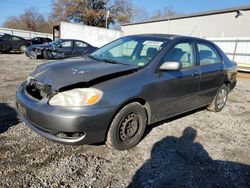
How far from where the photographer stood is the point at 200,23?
1873 cm

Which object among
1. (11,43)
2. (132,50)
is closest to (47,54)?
(11,43)

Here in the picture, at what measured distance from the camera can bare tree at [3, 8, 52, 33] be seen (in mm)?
55219

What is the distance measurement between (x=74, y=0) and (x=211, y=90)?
3763 centimetres

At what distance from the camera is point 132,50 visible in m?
4.03

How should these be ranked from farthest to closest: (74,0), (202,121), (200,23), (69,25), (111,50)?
(74,0) < (69,25) < (200,23) < (202,121) < (111,50)

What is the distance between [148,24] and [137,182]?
22.8 meters

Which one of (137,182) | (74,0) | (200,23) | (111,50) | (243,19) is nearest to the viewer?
(137,182)

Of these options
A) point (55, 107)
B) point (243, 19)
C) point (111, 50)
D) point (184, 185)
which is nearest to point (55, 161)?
point (55, 107)

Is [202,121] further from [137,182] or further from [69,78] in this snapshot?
[69,78]

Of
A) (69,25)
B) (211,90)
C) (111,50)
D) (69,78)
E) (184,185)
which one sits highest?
(69,25)

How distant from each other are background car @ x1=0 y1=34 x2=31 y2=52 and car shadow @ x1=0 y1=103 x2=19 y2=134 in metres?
15.1

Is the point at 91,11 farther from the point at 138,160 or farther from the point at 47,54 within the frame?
the point at 138,160

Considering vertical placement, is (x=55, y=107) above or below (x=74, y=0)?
below

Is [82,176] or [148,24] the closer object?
[82,176]
